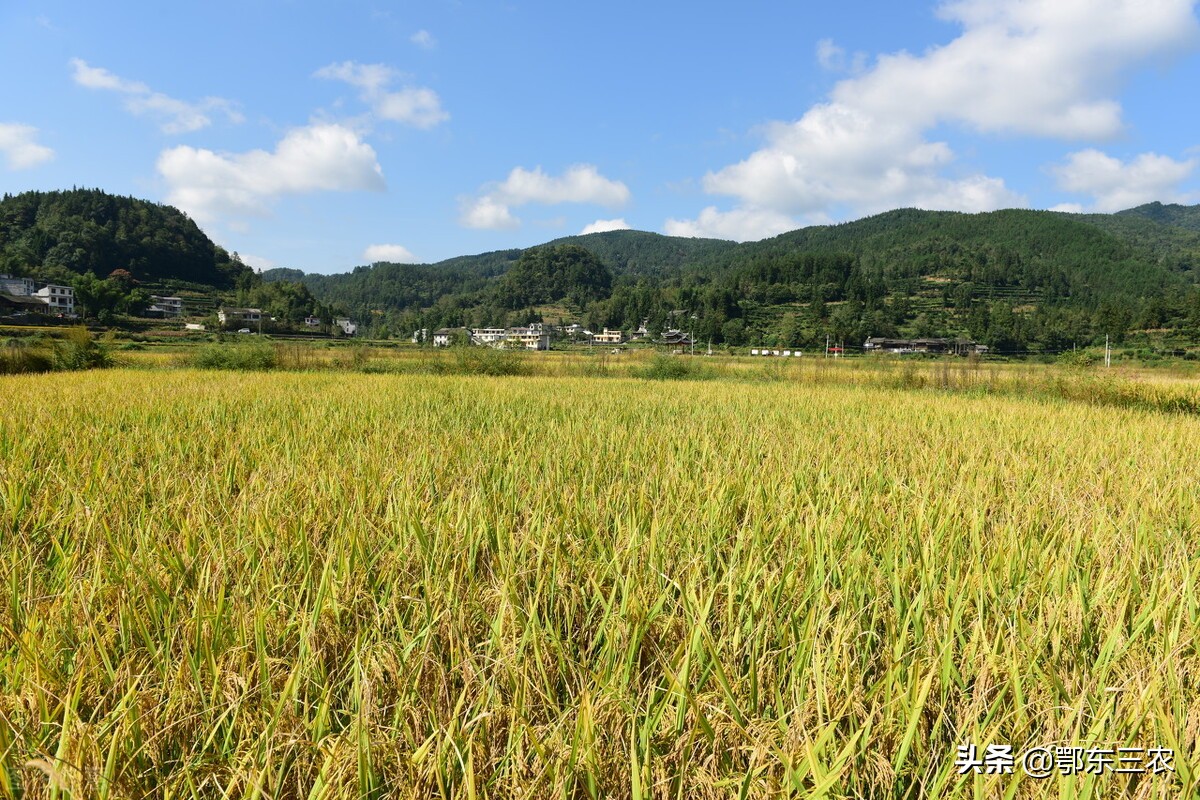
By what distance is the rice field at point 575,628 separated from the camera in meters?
1.02

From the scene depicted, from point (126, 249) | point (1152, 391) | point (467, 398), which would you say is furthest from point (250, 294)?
point (1152, 391)

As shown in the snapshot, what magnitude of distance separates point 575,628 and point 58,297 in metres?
88.8

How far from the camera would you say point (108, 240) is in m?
87.7

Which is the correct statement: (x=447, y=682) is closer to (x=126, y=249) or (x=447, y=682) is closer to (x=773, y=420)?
(x=773, y=420)

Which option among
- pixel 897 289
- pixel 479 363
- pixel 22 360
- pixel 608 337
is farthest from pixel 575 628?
pixel 897 289

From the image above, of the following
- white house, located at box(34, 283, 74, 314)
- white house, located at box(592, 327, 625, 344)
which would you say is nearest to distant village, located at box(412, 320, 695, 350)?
white house, located at box(592, 327, 625, 344)

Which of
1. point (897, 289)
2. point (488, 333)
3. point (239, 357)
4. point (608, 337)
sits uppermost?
point (897, 289)

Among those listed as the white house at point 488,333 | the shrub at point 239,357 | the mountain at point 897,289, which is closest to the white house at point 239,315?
the mountain at point 897,289

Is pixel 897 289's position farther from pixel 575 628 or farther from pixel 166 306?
pixel 575 628

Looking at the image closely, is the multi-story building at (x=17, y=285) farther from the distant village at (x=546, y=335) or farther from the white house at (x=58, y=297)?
the distant village at (x=546, y=335)

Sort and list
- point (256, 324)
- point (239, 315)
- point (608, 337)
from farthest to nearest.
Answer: point (608, 337) < point (239, 315) < point (256, 324)

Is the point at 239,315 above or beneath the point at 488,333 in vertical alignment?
above

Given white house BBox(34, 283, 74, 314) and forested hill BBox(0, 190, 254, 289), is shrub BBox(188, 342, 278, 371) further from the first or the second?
forested hill BBox(0, 190, 254, 289)

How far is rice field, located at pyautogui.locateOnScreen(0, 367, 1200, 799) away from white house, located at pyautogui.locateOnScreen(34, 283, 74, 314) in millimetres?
82619
